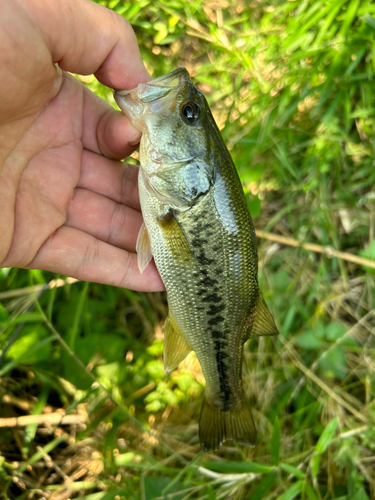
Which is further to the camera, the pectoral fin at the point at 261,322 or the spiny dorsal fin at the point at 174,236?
the pectoral fin at the point at 261,322

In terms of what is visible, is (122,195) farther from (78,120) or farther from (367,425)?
(367,425)

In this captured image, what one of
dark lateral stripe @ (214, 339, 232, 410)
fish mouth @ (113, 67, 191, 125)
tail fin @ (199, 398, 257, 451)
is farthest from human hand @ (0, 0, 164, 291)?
tail fin @ (199, 398, 257, 451)

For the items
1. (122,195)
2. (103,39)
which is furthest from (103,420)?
(103,39)

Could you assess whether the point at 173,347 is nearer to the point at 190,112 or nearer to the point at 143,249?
the point at 143,249

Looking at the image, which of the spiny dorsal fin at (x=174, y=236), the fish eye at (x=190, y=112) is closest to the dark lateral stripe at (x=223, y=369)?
the spiny dorsal fin at (x=174, y=236)

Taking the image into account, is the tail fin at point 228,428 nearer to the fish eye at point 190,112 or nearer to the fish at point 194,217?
the fish at point 194,217

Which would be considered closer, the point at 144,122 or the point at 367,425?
the point at 144,122
